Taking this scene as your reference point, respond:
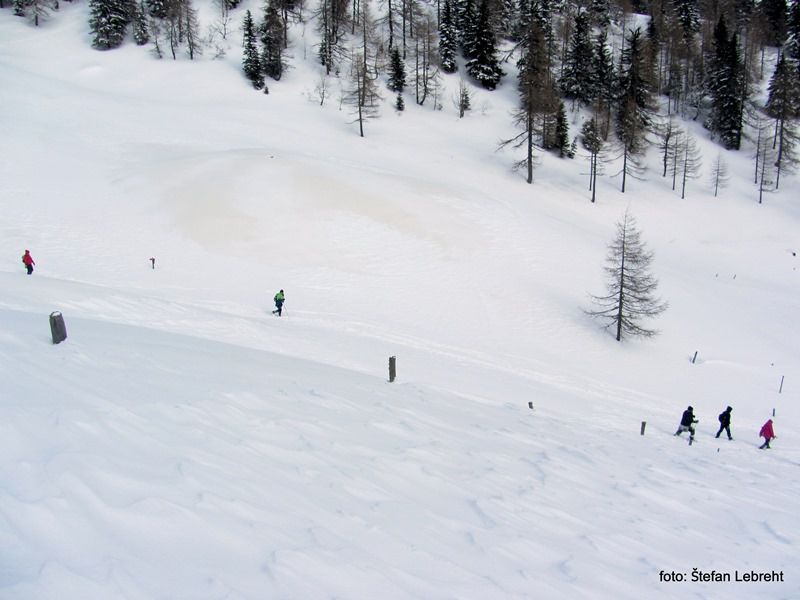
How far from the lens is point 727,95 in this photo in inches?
2462

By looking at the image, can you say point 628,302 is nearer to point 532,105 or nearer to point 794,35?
point 532,105

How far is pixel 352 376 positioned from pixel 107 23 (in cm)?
6848

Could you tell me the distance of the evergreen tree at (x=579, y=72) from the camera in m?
65.3

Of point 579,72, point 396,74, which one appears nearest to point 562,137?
point 579,72

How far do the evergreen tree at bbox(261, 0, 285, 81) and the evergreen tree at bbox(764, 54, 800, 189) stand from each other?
6007 cm

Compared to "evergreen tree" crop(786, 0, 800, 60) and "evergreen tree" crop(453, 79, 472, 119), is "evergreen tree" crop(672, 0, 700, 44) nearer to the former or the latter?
"evergreen tree" crop(786, 0, 800, 60)

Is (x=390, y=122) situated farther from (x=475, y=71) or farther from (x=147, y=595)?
(x=147, y=595)

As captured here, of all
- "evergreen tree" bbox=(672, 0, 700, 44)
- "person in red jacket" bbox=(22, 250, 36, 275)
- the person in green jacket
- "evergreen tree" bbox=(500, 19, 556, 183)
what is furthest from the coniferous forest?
"person in red jacket" bbox=(22, 250, 36, 275)

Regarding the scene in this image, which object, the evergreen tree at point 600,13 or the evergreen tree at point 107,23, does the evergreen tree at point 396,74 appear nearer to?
the evergreen tree at point 107,23

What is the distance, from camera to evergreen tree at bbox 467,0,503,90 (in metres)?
65.5

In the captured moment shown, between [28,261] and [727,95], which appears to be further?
[727,95]

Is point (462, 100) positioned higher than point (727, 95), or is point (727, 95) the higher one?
point (727, 95)

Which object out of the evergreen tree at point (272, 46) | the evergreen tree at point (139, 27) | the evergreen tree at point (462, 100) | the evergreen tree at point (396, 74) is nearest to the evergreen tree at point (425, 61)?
the evergreen tree at point (396, 74)

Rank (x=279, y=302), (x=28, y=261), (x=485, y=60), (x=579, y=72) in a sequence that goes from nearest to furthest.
→ 1. (x=279, y=302)
2. (x=28, y=261)
3. (x=579, y=72)
4. (x=485, y=60)
